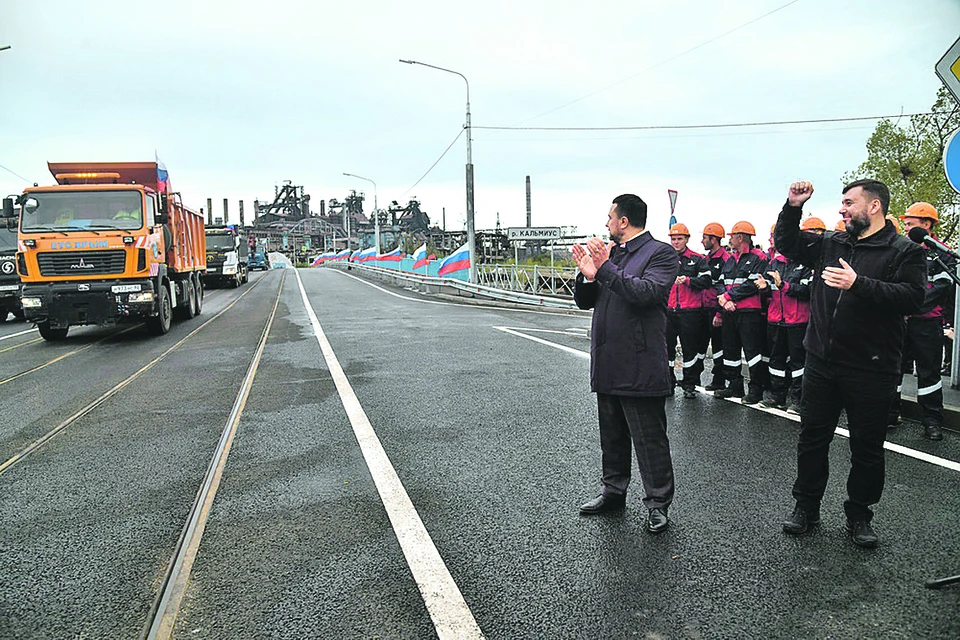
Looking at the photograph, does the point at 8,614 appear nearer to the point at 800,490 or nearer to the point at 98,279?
the point at 800,490

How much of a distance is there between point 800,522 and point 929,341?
10.4 feet

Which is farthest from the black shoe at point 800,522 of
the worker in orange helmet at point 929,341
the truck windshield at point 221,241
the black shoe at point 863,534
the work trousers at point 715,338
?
the truck windshield at point 221,241

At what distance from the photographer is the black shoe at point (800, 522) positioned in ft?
13.0

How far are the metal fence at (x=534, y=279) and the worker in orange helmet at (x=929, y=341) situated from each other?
59.6 ft

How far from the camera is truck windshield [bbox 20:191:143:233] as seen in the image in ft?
42.8

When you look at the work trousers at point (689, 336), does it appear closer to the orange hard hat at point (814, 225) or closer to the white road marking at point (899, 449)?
the white road marking at point (899, 449)

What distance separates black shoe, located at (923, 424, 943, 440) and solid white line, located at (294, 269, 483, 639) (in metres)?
4.37

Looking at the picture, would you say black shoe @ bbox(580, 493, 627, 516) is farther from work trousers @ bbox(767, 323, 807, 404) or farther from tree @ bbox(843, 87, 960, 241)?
tree @ bbox(843, 87, 960, 241)

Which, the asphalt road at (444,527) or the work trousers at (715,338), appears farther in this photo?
the work trousers at (715,338)

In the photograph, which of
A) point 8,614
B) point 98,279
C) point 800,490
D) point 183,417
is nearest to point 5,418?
point 183,417

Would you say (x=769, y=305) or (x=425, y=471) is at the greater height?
(x=769, y=305)

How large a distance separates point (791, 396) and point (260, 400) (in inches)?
217

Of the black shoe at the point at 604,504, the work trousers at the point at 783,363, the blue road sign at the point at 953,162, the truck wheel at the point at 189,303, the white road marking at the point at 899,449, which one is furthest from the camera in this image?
the truck wheel at the point at 189,303

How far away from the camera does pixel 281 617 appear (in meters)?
3.14
